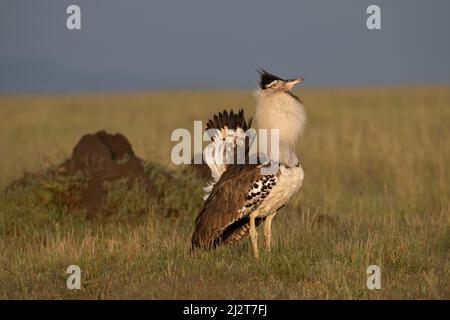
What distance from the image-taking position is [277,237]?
8.37 meters

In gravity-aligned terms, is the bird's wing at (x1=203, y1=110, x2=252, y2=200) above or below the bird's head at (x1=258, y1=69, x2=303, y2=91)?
below

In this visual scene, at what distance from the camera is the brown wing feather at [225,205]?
7027 millimetres

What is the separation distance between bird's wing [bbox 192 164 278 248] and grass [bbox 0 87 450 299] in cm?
21

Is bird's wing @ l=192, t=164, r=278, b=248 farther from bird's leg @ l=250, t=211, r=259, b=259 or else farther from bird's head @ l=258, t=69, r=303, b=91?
bird's head @ l=258, t=69, r=303, b=91

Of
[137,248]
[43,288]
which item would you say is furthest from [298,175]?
[43,288]

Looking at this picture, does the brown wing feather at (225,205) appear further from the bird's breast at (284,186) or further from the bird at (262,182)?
the bird's breast at (284,186)

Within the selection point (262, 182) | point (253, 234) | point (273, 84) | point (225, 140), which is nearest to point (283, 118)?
point (273, 84)

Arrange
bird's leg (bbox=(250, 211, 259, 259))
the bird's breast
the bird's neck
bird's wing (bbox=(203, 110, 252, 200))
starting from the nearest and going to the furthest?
the bird's breast → the bird's neck → bird's leg (bbox=(250, 211, 259, 259)) → bird's wing (bbox=(203, 110, 252, 200))

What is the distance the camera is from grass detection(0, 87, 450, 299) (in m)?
6.26

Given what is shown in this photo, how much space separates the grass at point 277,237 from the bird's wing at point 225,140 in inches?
37.8

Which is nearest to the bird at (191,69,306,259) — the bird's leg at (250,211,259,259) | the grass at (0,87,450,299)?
the bird's leg at (250,211,259,259)

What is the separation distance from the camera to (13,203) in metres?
10.2

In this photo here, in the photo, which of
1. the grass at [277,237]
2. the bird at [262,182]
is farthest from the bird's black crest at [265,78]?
the grass at [277,237]

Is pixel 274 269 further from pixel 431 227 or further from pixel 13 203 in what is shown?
pixel 13 203
